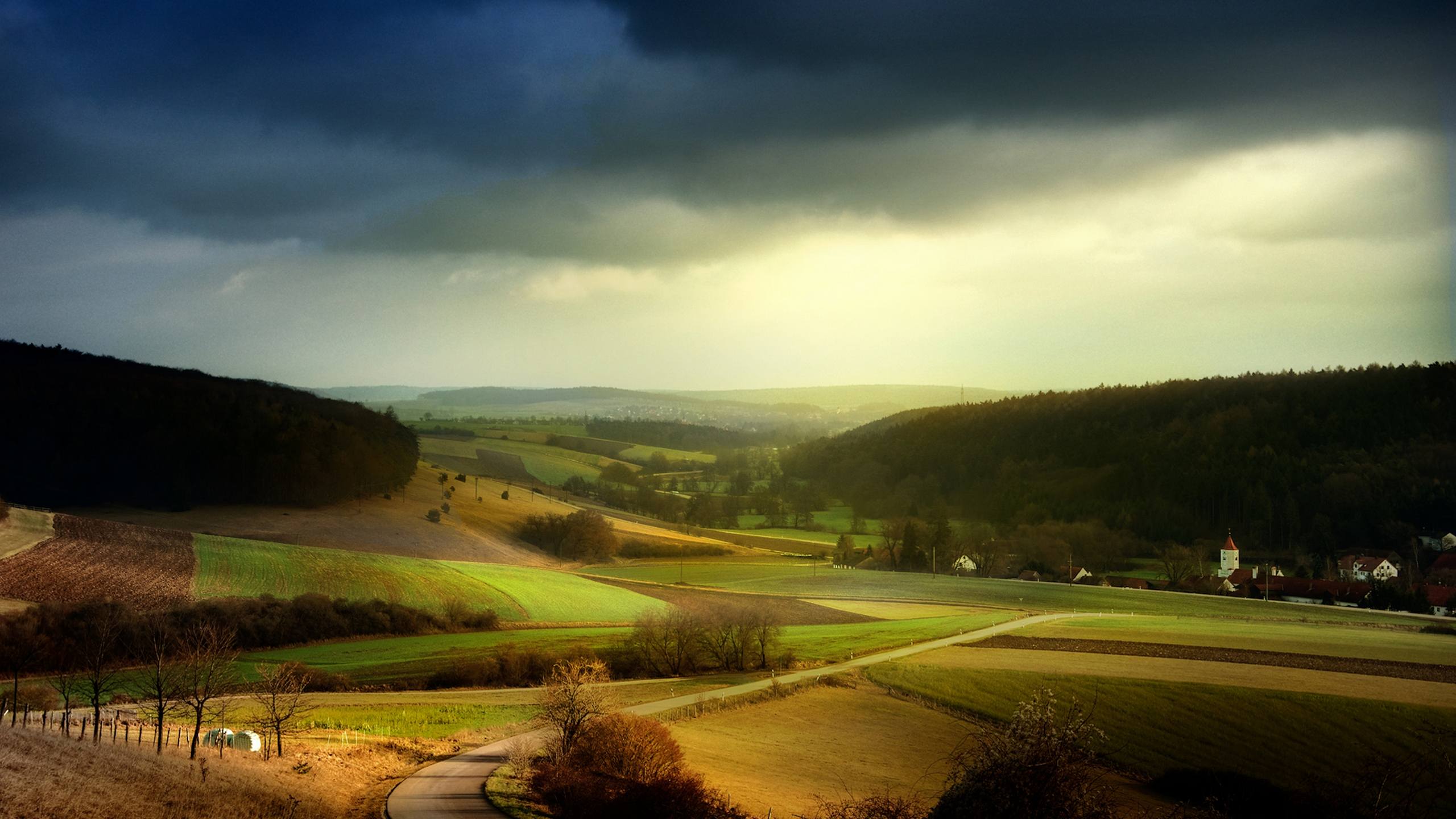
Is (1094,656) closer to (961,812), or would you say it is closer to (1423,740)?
(1423,740)

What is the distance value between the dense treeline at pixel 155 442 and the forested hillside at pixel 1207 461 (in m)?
73.1

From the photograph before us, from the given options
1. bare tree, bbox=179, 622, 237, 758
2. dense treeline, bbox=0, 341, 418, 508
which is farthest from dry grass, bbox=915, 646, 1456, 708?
dense treeline, bbox=0, 341, 418, 508

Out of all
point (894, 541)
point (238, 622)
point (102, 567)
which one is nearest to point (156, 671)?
point (238, 622)

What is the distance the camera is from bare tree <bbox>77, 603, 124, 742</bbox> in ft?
128

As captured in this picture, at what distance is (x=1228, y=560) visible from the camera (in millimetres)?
94000

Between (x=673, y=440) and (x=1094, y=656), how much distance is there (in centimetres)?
14110

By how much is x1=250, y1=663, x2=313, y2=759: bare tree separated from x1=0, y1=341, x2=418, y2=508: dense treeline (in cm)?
4345

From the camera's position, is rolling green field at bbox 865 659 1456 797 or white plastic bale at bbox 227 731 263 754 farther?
rolling green field at bbox 865 659 1456 797

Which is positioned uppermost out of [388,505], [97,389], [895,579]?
[97,389]

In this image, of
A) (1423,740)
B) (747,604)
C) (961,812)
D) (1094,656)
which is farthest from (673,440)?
(961,812)

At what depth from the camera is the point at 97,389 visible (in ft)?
270

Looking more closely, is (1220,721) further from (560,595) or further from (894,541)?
(894,541)

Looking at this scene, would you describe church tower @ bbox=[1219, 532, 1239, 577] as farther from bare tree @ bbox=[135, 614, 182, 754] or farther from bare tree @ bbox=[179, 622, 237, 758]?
bare tree @ bbox=[135, 614, 182, 754]

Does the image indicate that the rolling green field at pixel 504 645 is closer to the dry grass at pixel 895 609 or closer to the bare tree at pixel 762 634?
the bare tree at pixel 762 634
